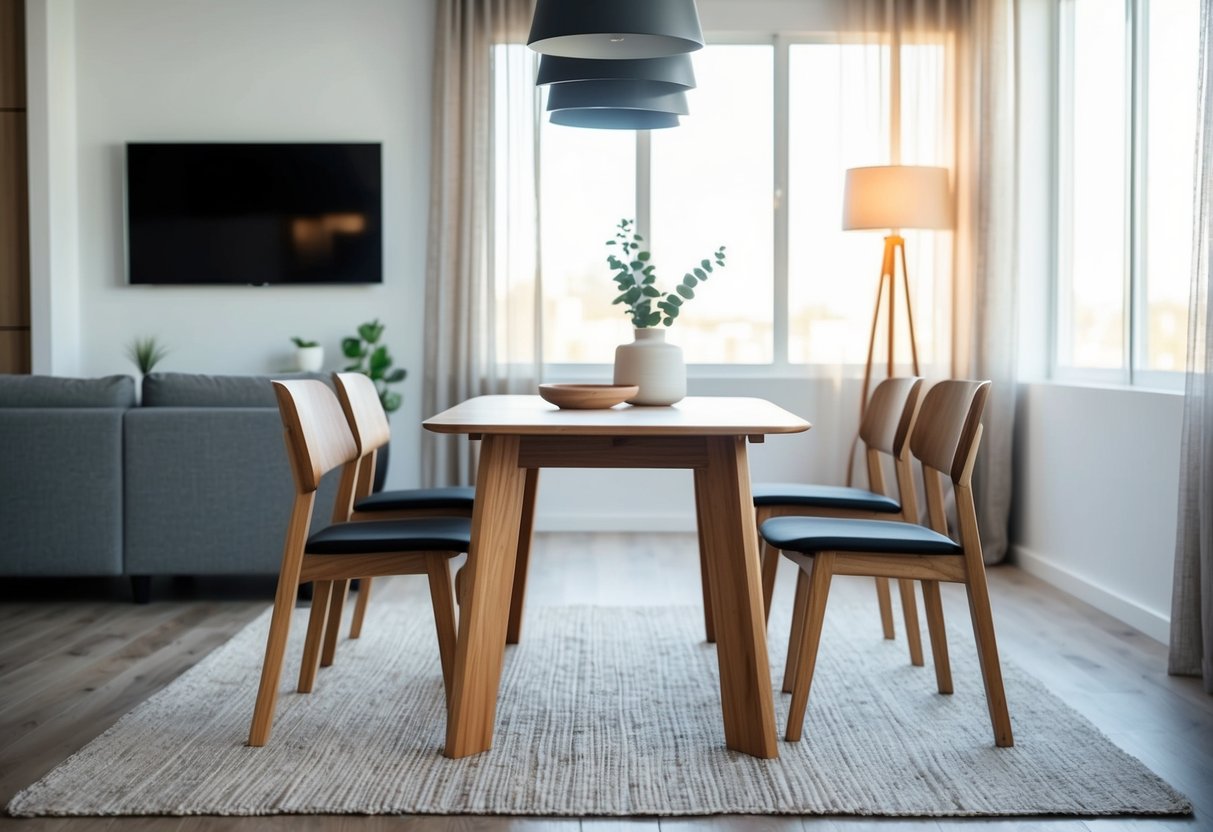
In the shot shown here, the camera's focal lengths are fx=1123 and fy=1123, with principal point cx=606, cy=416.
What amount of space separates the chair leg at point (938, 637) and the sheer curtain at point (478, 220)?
290 cm

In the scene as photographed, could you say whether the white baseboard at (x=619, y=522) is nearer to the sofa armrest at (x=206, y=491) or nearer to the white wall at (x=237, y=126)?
the white wall at (x=237, y=126)

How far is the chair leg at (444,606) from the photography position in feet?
8.29

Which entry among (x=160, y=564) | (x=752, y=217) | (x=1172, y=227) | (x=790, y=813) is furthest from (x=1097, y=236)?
(x=160, y=564)

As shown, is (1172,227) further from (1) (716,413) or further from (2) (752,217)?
(2) (752,217)

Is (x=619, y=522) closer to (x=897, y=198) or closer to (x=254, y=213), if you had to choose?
(x=897, y=198)

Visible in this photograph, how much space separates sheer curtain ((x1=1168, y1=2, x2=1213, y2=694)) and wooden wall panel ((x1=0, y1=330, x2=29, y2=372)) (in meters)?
5.24

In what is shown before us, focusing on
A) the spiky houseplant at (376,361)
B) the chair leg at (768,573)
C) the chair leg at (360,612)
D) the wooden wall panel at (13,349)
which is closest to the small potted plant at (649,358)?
the chair leg at (768,573)

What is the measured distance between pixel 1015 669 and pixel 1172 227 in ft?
5.21

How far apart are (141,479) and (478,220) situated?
2153mm

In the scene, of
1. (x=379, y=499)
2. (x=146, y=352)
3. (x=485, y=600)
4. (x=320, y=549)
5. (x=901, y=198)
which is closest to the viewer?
(x=485, y=600)

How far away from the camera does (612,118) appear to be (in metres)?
3.15

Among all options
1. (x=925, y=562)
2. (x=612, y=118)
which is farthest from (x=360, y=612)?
(x=925, y=562)

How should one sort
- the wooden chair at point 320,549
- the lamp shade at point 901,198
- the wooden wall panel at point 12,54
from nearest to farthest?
1. the wooden chair at point 320,549
2. the lamp shade at point 901,198
3. the wooden wall panel at point 12,54

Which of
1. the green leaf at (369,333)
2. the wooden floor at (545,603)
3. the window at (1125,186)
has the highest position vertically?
the window at (1125,186)
